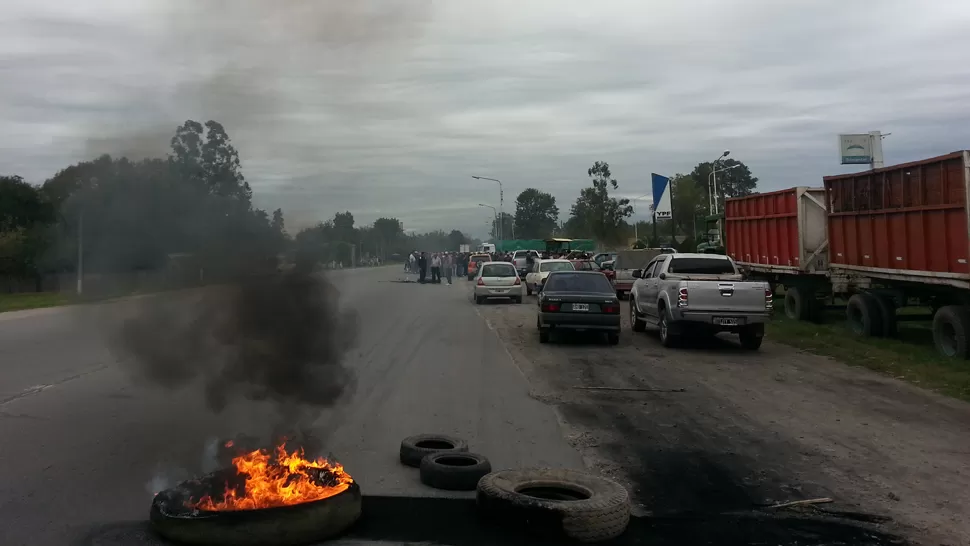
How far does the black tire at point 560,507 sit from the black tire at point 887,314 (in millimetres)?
11403

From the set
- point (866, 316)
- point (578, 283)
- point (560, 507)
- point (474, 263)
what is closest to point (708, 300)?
point (578, 283)

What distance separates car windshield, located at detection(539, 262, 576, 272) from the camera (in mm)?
26844

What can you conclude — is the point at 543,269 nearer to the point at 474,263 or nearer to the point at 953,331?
the point at 474,263

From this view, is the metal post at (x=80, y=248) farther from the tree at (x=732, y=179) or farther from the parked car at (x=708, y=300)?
the tree at (x=732, y=179)

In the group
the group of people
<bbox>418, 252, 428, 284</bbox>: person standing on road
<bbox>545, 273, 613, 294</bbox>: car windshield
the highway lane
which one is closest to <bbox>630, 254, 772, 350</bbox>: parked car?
<bbox>545, 273, 613, 294</bbox>: car windshield

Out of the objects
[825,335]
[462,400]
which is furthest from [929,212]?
[462,400]

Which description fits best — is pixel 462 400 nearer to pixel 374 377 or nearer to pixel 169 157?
pixel 374 377

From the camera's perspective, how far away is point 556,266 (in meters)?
27.2

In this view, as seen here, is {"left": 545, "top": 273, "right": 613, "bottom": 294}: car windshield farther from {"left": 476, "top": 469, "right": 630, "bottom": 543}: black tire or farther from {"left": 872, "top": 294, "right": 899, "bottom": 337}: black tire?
{"left": 476, "top": 469, "right": 630, "bottom": 543}: black tire

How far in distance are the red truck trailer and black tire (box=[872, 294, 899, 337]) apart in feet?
0.06

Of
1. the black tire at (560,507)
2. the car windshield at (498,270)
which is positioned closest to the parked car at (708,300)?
the black tire at (560,507)

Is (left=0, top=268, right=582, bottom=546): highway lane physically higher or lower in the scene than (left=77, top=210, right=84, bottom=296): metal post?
lower

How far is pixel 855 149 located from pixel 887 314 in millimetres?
36880

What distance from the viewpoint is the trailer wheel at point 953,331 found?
37.1ft
